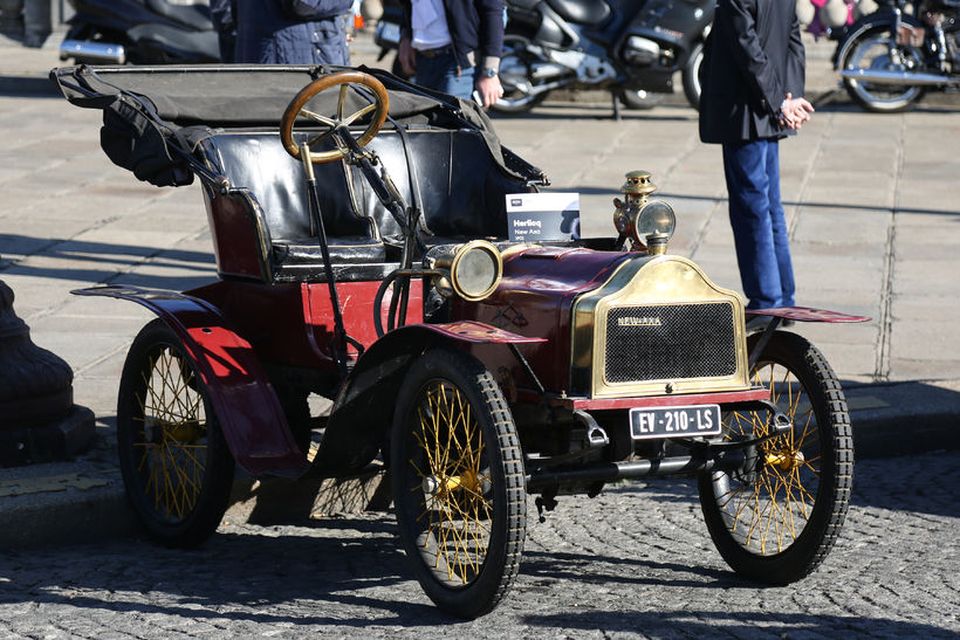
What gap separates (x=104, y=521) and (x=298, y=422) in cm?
69

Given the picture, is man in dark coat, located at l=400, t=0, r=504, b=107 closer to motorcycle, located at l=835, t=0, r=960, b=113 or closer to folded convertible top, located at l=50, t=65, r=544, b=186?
folded convertible top, located at l=50, t=65, r=544, b=186

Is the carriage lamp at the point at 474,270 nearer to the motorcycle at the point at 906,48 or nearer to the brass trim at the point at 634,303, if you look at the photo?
the brass trim at the point at 634,303

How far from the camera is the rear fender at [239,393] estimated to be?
4957 mm

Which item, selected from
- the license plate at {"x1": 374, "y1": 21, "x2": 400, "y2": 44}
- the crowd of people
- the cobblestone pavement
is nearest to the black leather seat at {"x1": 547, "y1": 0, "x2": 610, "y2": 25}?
the license plate at {"x1": 374, "y1": 21, "x2": 400, "y2": 44}

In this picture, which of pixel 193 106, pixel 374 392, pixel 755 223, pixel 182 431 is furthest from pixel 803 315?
pixel 755 223

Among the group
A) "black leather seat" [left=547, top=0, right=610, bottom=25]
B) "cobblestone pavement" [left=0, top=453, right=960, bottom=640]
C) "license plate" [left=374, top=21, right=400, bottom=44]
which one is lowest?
"cobblestone pavement" [left=0, top=453, right=960, bottom=640]

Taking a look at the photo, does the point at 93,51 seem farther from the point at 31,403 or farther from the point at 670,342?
the point at 670,342

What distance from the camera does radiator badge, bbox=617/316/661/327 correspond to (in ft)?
14.7

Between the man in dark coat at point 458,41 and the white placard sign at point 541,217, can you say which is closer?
the white placard sign at point 541,217

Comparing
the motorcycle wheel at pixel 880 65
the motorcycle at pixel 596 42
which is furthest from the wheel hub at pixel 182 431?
the motorcycle wheel at pixel 880 65

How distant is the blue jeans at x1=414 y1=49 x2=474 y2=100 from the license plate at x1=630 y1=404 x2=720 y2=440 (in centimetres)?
462

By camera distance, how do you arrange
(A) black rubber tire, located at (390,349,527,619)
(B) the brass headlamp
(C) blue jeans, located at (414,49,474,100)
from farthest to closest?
(C) blue jeans, located at (414,49,474,100), (B) the brass headlamp, (A) black rubber tire, located at (390,349,527,619)

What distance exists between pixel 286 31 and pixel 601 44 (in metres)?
7.38

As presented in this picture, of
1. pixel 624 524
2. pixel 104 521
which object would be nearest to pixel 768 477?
pixel 624 524
